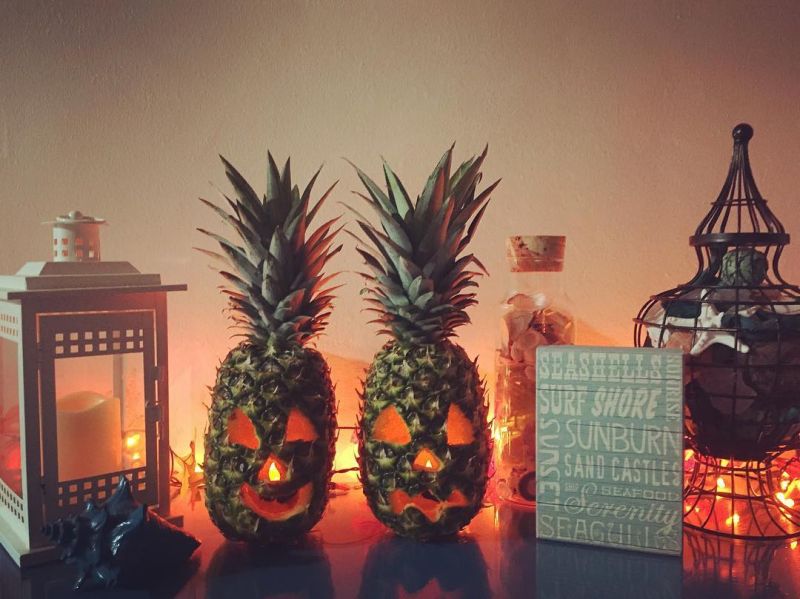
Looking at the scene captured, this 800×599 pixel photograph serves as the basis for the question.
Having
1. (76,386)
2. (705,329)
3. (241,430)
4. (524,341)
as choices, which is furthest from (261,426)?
(705,329)

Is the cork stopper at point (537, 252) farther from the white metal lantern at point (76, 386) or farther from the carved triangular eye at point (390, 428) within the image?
the white metal lantern at point (76, 386)

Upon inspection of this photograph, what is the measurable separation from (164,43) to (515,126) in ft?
2.23

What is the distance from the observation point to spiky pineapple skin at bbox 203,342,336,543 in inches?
35.3

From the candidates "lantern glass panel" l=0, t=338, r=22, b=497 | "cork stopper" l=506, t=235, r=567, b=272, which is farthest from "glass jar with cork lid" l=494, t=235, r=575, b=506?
"lantern glass panel" l=0, t=338, r=22, b=497

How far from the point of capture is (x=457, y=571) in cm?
86

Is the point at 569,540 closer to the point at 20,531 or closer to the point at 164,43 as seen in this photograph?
the point at 20,531

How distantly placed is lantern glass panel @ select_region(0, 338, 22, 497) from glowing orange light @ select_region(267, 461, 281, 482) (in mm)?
347

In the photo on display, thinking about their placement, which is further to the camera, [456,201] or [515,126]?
[515,126]

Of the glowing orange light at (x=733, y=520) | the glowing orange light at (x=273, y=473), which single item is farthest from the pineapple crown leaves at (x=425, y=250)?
the glowing orange light at (x=733, y=520)

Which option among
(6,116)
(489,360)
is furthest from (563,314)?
(6,116)

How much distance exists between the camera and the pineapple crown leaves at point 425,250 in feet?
2.99

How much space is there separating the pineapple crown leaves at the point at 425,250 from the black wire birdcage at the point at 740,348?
1.05 feet

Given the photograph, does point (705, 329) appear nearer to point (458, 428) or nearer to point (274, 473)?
point (458, 428)

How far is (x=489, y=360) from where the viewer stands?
4.22 feet
